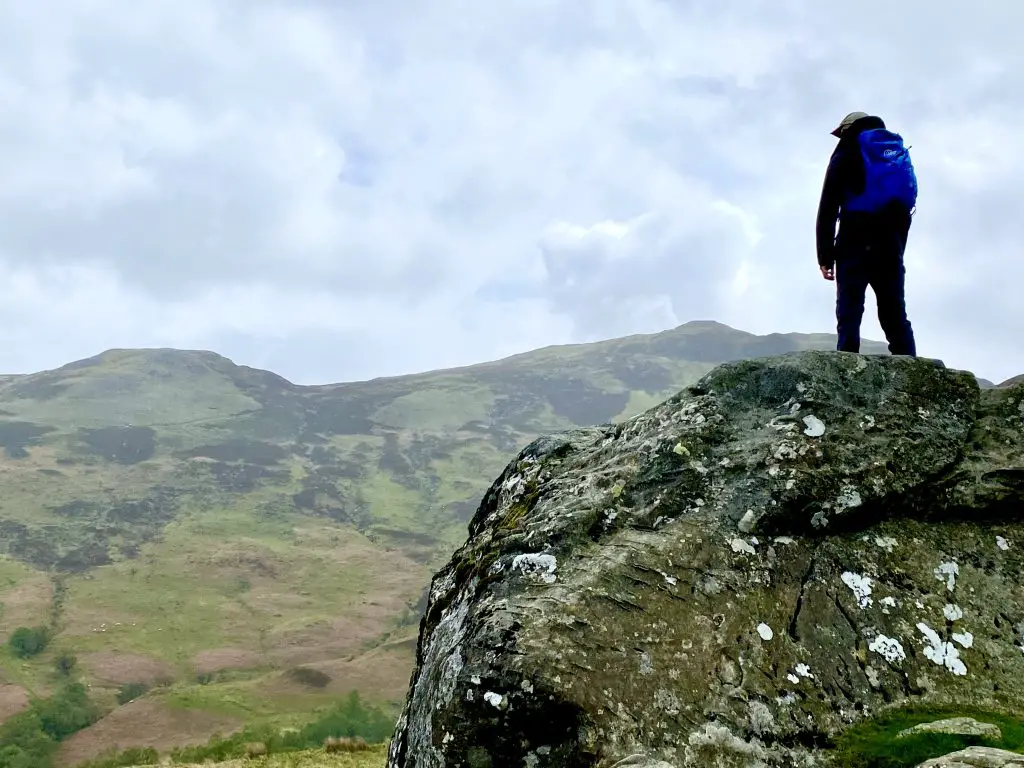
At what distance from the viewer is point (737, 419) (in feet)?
28.2

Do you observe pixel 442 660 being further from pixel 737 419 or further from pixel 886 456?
pixel 886 456

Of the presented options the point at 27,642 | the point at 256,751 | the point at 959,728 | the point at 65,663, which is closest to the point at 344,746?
the point at 256,751

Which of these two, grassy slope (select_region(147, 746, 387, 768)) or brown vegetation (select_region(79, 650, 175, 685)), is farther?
brown vegetation (select_region(79, 650, 175, 685))

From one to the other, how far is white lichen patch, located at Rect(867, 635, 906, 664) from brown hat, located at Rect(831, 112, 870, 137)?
19.6ft

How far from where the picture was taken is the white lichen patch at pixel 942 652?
22.0ft

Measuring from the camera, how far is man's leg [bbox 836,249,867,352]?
31.6 feet

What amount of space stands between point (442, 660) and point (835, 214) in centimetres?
699

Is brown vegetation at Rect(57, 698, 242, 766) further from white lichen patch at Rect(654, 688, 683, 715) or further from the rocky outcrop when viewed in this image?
white lichen patch at Rect(654, 688, 683, 715)

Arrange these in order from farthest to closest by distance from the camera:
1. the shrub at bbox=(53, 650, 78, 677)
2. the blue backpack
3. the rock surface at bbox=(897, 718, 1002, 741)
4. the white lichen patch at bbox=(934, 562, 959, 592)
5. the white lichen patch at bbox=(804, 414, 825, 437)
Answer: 1. the shrub at bbox=(53, 650, 78, 677)
2. the blue backpack
3. the white lichen patch at bbox=(804, 414, 825, 437)
4. the white lichen patch at bbox=(934, 562, 959, 592)
5. the rock surface at bbox=(897, 718, 1002, 741)

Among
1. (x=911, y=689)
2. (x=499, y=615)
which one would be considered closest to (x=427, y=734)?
(x=499, y=615)

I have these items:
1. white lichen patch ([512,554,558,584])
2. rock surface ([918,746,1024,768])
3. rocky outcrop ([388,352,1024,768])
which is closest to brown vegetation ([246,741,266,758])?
rocky outcrop ([388,352,1024,768])

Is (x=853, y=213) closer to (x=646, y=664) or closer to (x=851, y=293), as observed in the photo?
(x=851, y=293)

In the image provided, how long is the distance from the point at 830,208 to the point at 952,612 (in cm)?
489

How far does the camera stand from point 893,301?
976 cm
